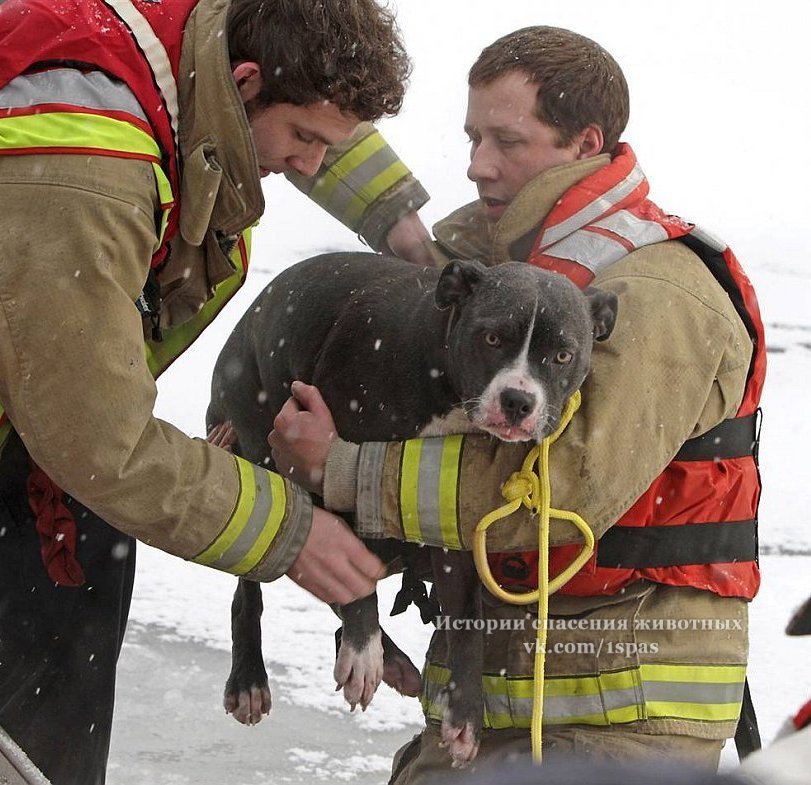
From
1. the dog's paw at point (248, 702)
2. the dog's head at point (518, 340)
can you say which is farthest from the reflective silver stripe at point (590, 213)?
the dog's paw at point (248, 702)

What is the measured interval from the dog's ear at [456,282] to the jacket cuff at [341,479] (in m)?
0.38

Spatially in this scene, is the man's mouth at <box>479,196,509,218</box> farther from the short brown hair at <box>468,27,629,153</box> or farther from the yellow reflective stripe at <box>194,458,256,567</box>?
the yellow reflective stripe at <box>194,458,256,567</box>

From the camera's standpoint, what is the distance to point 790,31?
67.6 feet

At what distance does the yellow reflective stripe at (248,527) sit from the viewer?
2355 mm

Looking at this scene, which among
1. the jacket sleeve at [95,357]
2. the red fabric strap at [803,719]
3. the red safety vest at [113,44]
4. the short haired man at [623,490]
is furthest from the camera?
the short haired man at [623,490]

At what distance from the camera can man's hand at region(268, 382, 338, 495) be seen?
261 cm

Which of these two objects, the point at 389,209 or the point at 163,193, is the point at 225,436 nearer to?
the point at 389,209

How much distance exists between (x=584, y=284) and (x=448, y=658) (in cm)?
89

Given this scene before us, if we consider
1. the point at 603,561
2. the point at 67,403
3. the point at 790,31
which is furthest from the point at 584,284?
the point at 790,31

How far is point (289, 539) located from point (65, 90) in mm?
952

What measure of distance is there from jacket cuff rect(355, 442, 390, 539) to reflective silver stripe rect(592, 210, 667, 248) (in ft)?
2.26

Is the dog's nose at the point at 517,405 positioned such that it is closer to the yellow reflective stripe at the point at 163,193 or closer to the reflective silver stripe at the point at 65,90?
the yellow reflective stripe at the point at 163,193

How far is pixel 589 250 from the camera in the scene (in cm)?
268

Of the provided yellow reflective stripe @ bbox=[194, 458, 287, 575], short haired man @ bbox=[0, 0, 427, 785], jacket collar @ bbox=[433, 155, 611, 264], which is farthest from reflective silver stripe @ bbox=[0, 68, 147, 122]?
jacket collar @ bbox=[433, 155, 611, 264]
